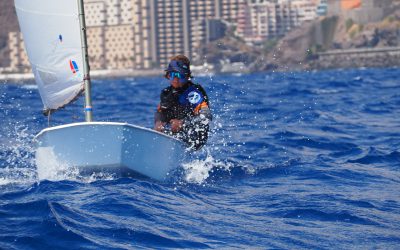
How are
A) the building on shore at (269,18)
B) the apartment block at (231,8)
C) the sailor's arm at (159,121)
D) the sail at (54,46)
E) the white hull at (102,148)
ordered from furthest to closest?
the apartment block at (231,8) < the building on shore at (269,18) < the sailor's arm at (159,121) < the sail at (54,46) < the white hull at (102,148)

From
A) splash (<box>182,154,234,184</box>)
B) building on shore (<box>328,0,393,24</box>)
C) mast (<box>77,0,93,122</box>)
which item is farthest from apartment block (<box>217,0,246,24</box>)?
mast (<box>77,0,93,122</box>)

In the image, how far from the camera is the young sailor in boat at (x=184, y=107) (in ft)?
40.7

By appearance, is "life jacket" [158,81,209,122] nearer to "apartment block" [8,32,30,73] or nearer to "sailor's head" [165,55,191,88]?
"sailor's head" [165,55,191,88]

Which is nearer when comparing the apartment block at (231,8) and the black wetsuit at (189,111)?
the black wetsuit at (189,111)

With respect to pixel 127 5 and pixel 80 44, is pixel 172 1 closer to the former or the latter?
pixel 127 5

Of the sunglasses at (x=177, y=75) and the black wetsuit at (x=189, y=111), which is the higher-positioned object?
the sunglasses at (x=177, y=75)

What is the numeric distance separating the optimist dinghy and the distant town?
14792 cm

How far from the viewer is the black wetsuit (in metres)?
12.4

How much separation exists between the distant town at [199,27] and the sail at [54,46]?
148m

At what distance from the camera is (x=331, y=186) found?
12.0m

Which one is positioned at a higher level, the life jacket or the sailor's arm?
the life jacket

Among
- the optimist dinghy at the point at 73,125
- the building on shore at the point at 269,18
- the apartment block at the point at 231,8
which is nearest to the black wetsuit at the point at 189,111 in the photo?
the optimist dinghy at the point at 73,125

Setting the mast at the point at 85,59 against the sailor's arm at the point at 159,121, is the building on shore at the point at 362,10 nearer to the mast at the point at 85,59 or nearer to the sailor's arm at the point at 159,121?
the sailor's arm at the point at 159,121

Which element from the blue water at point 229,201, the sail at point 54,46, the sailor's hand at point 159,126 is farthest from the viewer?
the sailor's hand at point 159,126
